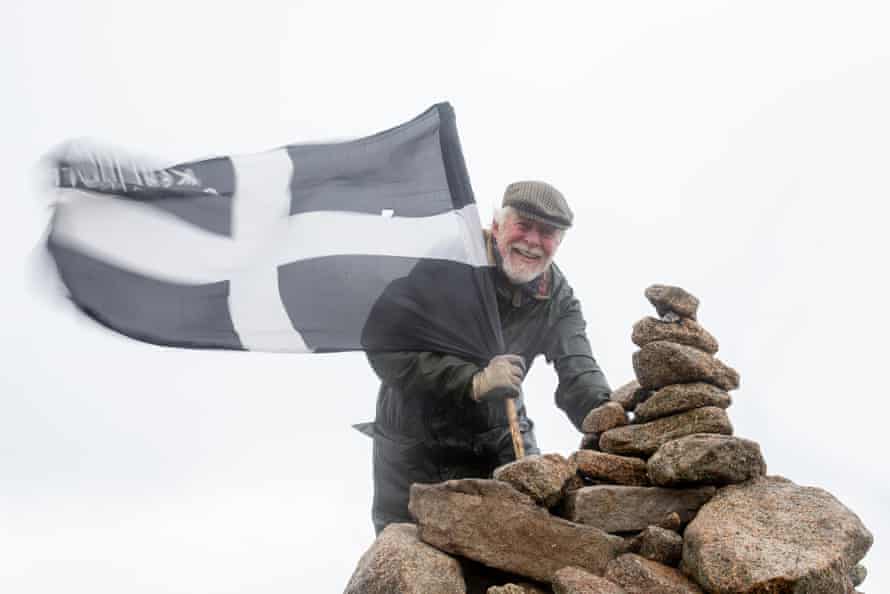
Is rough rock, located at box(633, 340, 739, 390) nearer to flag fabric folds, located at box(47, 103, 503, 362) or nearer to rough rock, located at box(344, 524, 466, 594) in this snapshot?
flag fabric folds, located at box(47, 103, 503, 362)

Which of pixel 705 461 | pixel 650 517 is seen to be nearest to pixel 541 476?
pixel 650 517

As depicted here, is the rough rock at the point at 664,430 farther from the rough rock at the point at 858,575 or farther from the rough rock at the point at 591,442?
the rough rock at the point at 858,575

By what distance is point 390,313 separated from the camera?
836cm

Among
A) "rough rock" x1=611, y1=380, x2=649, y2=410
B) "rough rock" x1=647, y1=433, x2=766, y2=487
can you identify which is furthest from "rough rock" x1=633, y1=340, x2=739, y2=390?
"rough rock" x1=647, y1=433, x2=766, y2=487

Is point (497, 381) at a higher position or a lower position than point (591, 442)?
higher

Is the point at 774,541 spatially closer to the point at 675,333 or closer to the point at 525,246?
the point at 675,333

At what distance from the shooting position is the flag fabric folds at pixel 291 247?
328 inches

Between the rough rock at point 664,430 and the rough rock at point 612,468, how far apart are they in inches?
4.3

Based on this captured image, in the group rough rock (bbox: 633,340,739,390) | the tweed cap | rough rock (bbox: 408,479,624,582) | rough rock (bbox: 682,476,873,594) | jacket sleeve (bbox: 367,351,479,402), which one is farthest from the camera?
the tweed cap

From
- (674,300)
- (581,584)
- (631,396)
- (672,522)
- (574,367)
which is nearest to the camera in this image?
(581,584)

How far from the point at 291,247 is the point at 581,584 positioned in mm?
4498

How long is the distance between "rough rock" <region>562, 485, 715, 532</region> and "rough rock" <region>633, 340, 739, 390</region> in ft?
3.05

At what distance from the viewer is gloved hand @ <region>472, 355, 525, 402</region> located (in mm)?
7762

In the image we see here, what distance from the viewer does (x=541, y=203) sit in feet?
28.5
